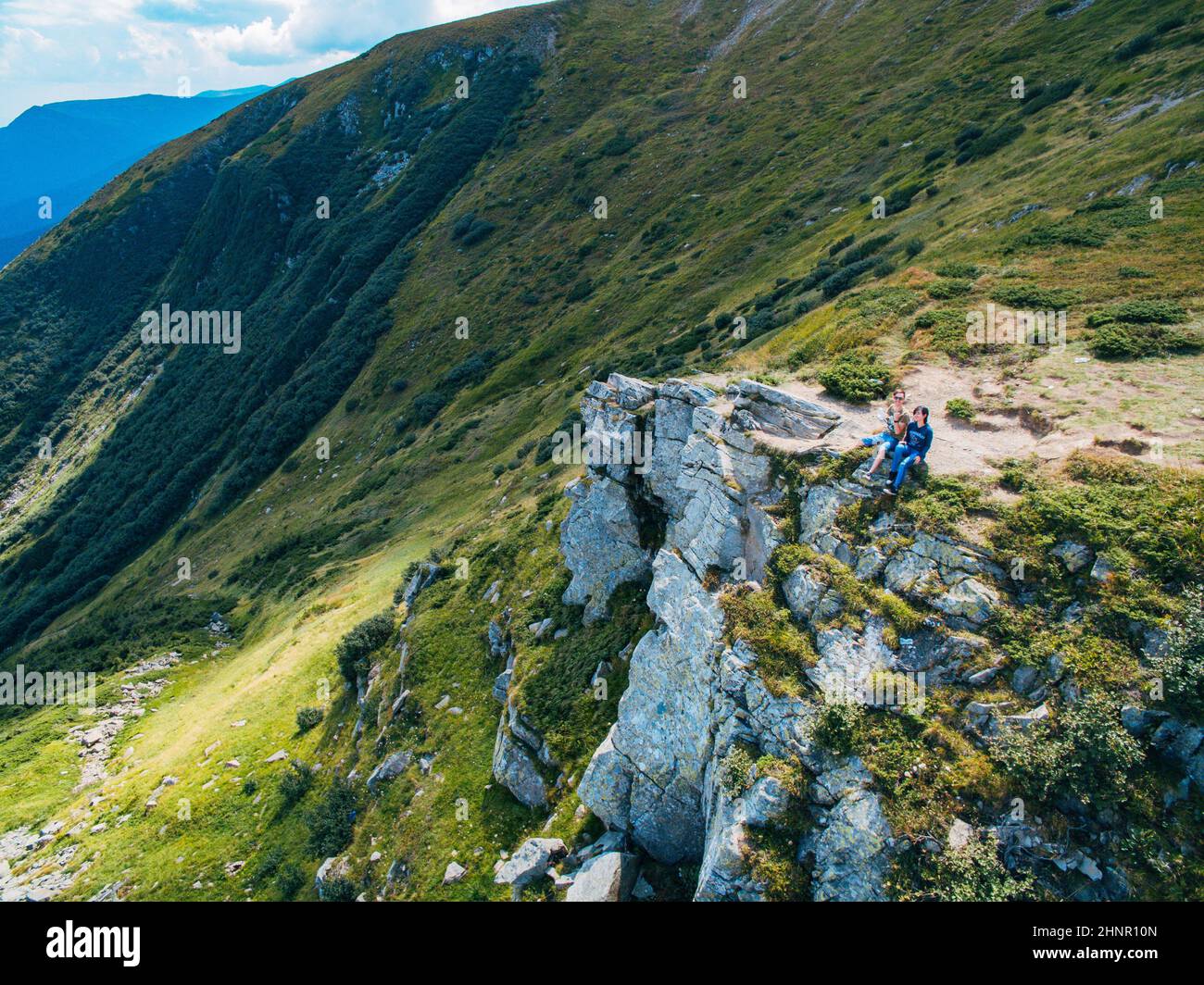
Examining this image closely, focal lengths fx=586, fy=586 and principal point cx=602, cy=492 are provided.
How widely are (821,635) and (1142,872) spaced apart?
6.76m

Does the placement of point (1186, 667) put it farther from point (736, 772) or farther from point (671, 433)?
point (671, 433)

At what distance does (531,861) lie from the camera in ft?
57.4

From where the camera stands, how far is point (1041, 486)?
49.3 ft

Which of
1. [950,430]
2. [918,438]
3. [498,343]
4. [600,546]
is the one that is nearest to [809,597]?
[918,438]

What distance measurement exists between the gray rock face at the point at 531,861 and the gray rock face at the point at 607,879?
1.32 meters

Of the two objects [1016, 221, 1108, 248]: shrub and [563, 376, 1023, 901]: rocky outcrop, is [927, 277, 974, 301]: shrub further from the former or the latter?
[563, 376, 1023, 901]: rocky outcrop

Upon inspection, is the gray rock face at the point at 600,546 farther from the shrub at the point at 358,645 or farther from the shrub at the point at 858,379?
the shrub at the point at 358,645

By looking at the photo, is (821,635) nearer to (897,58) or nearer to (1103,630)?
(1103,630)

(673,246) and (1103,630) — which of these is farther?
(673,246)

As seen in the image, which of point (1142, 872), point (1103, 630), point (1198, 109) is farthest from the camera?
point (1198, 109)

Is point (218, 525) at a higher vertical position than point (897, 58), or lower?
lower

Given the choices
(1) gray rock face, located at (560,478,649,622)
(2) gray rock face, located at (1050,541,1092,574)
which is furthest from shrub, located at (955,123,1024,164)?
(2) gray rock face, located at (1050,541,1092,574)
